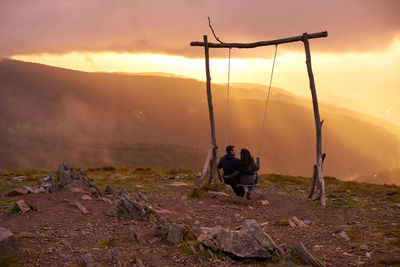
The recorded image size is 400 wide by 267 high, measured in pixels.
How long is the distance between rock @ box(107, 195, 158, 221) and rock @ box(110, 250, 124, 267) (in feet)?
9.43

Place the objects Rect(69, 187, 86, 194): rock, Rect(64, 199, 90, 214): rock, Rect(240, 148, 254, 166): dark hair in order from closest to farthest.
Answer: Rect(64, 199, 90, 214): rock → Rect(69, 187, 86, 194): rock → Rect(240, 148, 254, 166): dark hair

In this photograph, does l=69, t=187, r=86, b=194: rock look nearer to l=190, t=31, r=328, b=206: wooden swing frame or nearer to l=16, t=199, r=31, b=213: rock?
l=16, t=199, r=31, b=213: rock

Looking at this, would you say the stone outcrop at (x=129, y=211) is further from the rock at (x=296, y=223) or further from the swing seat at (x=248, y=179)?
the swing seat at (x=248, y=179)

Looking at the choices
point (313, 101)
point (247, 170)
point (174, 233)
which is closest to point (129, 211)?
point (174, 233)

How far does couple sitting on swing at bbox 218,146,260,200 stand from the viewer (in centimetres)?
1320

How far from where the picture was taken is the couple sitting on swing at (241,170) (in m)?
13.2

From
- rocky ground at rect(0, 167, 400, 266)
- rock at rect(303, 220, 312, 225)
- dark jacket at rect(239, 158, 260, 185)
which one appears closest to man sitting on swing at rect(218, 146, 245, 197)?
dark jacket at rect(239, 158, 260, 185)

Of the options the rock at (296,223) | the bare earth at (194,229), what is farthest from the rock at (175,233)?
the rock at (296,223)

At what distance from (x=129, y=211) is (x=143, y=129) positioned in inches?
4137

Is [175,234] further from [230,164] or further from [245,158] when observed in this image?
[230,164]

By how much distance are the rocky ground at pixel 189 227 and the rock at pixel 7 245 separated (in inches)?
4.9

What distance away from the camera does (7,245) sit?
5875 millimetres

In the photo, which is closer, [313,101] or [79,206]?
[79,206]

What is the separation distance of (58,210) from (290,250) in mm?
6323
